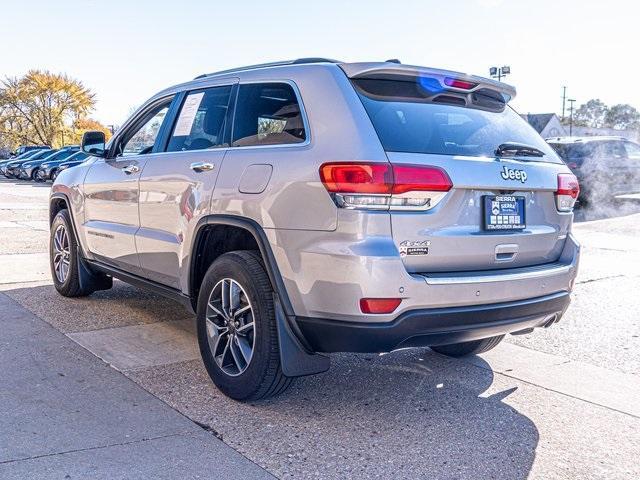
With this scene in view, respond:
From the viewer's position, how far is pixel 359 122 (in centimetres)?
334

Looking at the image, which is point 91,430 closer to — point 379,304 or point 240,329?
point 240,329

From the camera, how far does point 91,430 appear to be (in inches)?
135

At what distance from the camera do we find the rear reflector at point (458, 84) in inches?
148

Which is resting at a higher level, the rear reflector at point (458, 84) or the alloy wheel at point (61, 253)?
the rear reflector at point (458, 84)

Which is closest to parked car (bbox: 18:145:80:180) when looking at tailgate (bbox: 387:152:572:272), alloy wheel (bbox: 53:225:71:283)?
alloy wheel (bbox: 53:225:71:283)

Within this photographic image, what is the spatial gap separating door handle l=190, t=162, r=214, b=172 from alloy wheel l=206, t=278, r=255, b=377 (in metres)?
0.72

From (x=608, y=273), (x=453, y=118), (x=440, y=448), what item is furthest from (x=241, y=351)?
(x=608, y=273)

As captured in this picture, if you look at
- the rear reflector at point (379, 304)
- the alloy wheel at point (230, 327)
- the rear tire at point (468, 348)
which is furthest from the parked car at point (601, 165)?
the rear reflector at point (379, 304)

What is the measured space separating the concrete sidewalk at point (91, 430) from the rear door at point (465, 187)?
1.38 meters

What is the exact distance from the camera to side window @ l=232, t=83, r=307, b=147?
12.2ft

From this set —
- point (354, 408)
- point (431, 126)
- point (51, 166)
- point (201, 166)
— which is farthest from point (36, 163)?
point (431, 126)

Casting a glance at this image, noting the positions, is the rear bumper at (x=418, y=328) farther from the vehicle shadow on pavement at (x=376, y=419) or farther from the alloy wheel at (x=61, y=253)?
the alloy wheel at (x=61, y=253)

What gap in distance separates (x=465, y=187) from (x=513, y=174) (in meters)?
0.42

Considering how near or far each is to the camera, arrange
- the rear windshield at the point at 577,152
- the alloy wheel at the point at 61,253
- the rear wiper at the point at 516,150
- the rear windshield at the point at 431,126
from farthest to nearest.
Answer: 1. the rear windshield at the point at 577,152
2. the alloy wheel at the point at 61,253
3. the rear wiper at the point at 516,150
4. the rear windshield at the point at 431,126
